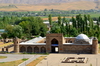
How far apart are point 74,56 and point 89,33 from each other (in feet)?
104

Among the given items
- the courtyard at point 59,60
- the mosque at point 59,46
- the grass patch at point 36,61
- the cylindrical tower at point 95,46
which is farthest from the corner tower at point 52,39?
the cylindrical tower at point 95,46

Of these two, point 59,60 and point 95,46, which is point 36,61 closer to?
point 59,60

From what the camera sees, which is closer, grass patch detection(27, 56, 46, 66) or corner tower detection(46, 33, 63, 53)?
grass patch detection(27, 56, 46, 66)

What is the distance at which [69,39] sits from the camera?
73625mm

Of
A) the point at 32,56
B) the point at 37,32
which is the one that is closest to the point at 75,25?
the point at 37,32

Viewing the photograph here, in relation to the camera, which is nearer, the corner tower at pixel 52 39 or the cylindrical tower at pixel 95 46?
the cylindrical tower at pixel 95 46

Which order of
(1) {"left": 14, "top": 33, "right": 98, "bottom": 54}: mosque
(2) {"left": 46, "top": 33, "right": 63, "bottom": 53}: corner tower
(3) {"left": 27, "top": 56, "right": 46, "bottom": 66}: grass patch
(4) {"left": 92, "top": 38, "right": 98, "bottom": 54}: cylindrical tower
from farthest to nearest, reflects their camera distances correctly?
(2) {"left": 46, "top": 33, "right": 63, "bottom": 53}: corner tower → (1) {"left": 14, "top": 33, "right": 98, "bottom": 54}: mosque → (4) {"left": 92, "top": 38, "right": 98, "bottom": 54}: cylindrical tower → (3) {"left": 27, "top": 56, "right": 46, "bottom": 66}: grass patch

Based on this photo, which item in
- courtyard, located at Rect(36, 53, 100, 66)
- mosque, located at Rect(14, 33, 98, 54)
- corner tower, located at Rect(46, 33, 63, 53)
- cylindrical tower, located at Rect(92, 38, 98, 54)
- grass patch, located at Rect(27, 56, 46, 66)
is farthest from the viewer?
corner tower, located at Rect(46, 33, 63, 53)

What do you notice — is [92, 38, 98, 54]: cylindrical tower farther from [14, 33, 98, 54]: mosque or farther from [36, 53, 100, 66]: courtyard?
[36, 53, 100, 66]: courtyard

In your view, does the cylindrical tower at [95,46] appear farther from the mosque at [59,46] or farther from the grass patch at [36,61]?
the grass patch at [36,61]

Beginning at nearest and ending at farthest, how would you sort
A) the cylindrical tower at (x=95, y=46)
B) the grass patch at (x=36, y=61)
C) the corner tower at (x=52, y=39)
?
the grass patch at (x=36, y=61) → the cylindrical tower at (x=95, y=46) → the corner tower at (x=52, y=39)

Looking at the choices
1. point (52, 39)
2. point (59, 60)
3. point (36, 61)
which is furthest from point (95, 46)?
point (36, 61)

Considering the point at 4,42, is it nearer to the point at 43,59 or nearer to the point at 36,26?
the point at 36,26

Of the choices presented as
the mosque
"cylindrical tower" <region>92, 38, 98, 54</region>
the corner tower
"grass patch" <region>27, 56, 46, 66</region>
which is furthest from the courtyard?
the mosque
